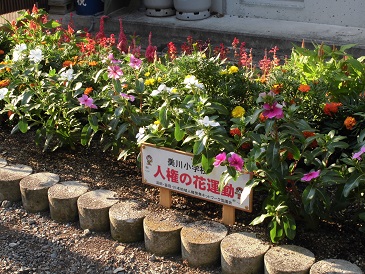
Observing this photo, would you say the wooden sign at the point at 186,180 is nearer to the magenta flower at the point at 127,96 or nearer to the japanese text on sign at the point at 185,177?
the japanese text on sign at the point at 185,177

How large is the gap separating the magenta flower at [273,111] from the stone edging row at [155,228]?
2.39ft

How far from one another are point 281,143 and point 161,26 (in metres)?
4.82

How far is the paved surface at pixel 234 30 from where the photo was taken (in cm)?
738

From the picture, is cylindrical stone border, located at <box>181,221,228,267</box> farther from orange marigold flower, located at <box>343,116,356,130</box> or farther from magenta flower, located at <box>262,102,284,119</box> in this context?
orange marigold flower, located at <box>343,116,356,130</box>

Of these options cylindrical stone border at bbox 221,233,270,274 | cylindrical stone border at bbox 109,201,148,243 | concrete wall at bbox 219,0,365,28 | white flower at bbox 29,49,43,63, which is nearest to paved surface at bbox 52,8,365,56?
concrete wall at bbox 219,0,365,28

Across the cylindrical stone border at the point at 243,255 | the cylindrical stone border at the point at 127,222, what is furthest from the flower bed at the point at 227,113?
the cylindrical stone border at the point at 127,222

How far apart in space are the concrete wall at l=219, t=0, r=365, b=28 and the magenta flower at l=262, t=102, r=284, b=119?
467 cm

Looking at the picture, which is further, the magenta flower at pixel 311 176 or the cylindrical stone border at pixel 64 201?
the cylindrical stone border at pixel 64 201

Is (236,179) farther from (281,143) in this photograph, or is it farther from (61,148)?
(61,148)

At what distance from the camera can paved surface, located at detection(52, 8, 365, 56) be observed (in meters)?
7.38

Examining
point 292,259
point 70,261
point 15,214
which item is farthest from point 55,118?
point 292,259

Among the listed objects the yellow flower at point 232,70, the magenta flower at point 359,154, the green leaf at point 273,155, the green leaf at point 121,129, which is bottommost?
the green leaf at point 121,129

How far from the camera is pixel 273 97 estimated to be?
3.52 metres

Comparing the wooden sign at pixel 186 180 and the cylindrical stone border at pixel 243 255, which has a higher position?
the wooden sign at pixel 186 180
